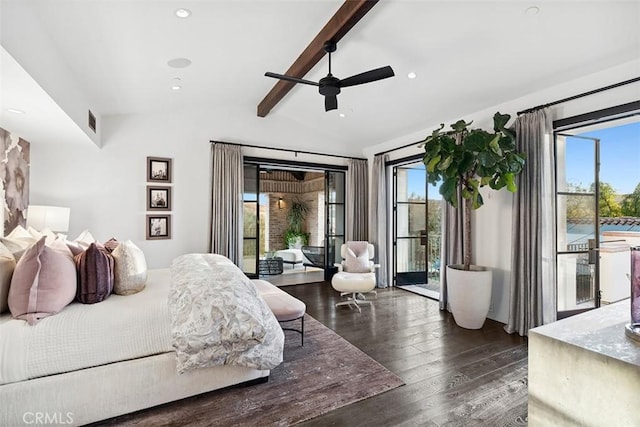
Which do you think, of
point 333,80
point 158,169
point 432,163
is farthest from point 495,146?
point 158,169

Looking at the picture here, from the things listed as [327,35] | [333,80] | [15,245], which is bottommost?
[15,245]

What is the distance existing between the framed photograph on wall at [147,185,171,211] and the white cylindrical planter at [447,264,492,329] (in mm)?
4298

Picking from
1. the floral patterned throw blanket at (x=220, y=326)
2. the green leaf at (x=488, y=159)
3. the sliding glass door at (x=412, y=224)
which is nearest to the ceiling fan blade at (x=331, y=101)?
the green leaf at (x=488, y=159)

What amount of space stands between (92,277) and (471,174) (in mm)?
3843

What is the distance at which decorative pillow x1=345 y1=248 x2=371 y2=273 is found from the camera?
195 inches

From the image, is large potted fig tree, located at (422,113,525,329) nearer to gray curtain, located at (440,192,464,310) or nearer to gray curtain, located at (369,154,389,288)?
gray curtain, located at (440,192,464,310)

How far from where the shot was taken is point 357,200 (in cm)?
619

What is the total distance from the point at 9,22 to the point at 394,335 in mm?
4035

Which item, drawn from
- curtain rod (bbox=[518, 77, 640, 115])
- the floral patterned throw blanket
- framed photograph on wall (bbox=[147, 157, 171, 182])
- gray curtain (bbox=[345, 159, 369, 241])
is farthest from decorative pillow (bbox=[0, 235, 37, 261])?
curtain rod (bbox=[518, 77, 640, 115])

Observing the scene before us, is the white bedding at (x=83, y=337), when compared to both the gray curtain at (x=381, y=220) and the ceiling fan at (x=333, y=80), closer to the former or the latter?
the ceiling fan at (x=333, y=80)

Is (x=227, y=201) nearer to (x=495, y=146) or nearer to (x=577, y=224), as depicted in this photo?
(x=495, y=146)

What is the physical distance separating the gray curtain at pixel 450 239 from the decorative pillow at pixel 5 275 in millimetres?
4469

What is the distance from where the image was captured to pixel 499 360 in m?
2.84

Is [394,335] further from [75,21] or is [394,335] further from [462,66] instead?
[75,21]
